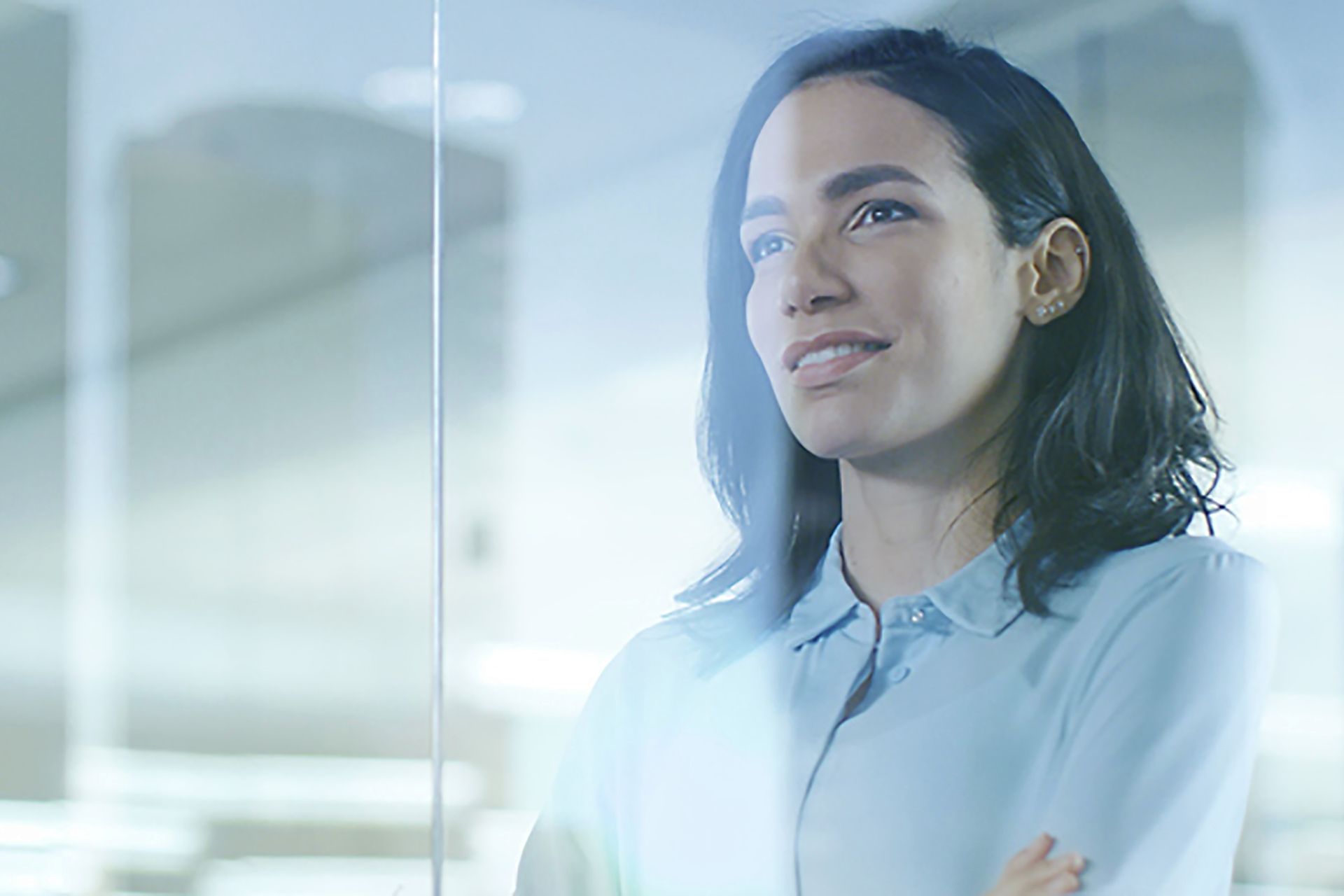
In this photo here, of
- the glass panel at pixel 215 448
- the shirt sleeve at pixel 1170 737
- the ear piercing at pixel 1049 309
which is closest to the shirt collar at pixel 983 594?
the shirt sleeve at pixel 1170 737

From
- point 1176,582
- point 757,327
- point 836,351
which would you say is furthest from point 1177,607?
point 757,327

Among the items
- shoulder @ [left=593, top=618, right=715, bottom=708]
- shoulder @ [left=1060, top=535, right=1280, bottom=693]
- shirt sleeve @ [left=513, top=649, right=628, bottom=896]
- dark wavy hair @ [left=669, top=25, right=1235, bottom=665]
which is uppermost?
dark wavy hair @ [left=669, top=25, right=1235, bottom=665]

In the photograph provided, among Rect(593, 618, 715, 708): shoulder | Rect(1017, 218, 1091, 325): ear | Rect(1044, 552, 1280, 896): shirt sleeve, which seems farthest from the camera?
Rect(593, 618, 715, 708): shoulder

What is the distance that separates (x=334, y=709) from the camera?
2.42 metres

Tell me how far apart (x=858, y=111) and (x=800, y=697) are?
826mm

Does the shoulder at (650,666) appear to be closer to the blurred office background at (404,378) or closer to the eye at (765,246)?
the blurred office background at (404,378)

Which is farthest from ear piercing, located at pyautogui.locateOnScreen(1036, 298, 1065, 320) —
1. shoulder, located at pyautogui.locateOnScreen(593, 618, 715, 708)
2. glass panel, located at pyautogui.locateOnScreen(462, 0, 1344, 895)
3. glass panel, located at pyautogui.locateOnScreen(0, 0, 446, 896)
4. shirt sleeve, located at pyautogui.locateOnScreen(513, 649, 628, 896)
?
glass panel, located at pyautogui.locateOnScreen(0, 0, 446, 896)

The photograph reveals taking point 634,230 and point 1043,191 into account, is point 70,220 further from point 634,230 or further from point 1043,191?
point 1043,191

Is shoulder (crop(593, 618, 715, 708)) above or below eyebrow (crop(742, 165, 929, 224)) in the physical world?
below

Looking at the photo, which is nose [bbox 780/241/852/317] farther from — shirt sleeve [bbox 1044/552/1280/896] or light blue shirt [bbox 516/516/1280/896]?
shirt sleeve [bbox 1044/552/1280/896]

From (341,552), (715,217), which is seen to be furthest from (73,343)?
(715,217)

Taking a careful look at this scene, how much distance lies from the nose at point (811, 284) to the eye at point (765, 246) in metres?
0.03

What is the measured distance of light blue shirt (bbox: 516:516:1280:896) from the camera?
71.8 inches

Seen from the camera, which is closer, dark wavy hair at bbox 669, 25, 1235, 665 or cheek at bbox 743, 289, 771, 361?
dark wavy hair at bbox 669, 25, 1235, 665
